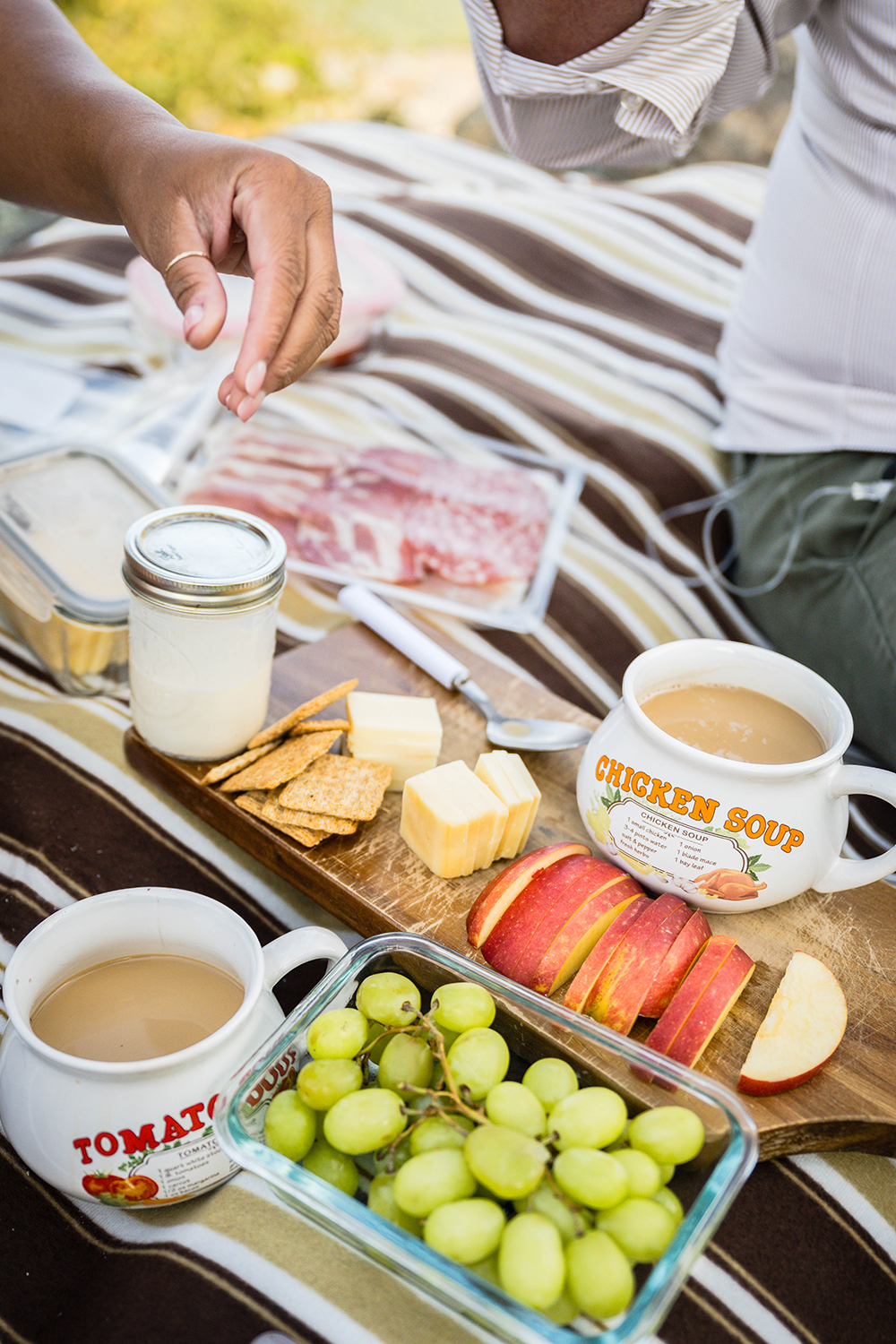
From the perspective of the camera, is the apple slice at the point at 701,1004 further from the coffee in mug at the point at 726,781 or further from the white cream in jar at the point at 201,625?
the white cream in jar at the point at 201,625

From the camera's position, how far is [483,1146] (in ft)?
1.73

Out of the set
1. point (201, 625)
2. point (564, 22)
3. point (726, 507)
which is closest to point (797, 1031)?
point (201, 625)

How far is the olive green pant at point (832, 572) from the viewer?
44.4 inches

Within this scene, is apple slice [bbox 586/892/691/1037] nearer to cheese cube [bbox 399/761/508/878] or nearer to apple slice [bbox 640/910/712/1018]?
apple slice [bbox 640/910/712/1018]

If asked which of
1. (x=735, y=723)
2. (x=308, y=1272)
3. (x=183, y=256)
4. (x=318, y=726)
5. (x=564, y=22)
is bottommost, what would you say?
(x=308, y=1272)

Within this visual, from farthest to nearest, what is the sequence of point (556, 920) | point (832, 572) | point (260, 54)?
point (260, 54)
point (832, 572)
point (556, 920)

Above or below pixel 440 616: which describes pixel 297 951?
above

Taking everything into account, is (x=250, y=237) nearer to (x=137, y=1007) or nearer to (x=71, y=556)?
(x=71, y=556)

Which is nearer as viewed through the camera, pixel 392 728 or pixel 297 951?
pixel 297 951

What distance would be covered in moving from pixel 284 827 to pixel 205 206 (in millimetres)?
503

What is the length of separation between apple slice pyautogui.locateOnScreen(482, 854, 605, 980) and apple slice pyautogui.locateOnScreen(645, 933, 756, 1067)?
0.09 metres

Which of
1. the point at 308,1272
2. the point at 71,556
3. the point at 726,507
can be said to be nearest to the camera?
the point at 308,1272

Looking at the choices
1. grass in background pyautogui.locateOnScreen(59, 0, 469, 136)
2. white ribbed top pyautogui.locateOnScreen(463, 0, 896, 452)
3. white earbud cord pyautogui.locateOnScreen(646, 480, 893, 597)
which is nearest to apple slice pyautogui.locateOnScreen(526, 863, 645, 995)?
white earbud cord pyautogui.locateOnScreen(646, 480, 893, 597)

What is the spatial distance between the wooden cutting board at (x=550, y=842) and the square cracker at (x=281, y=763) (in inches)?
1.0
